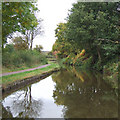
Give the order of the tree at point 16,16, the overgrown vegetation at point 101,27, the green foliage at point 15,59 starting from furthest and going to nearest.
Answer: the overgrown vegetation at point 101,27
the green foliage at point 15,59
the tree at point 16,16

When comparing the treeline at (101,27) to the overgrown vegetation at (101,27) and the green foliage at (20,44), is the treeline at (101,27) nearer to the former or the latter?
the overgrown vegetation at (101,27)

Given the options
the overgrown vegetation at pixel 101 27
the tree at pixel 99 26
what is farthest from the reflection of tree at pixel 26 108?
the tree at pixel 99 26

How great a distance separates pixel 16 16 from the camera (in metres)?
8.54

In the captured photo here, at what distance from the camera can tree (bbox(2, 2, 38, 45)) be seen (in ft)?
25.0

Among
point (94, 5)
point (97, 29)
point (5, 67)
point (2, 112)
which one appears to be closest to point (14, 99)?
point (2, 112)

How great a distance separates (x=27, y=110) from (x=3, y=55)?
1089 centimetres

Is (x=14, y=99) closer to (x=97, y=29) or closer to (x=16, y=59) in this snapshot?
(x=16, y=59)

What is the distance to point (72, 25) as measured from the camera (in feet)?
62.1

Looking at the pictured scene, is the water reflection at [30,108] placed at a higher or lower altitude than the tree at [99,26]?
lower

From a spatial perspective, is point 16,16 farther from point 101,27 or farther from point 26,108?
point 101,27

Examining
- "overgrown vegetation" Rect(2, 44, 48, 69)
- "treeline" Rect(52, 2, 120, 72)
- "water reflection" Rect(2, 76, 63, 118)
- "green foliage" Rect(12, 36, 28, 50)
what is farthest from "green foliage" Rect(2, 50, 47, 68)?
"green foliage" Rect(12, 36, 28, 50)

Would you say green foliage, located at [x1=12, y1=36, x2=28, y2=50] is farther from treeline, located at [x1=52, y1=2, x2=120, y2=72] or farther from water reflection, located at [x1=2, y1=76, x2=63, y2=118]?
water reflection, located at [x1=2, y1=76, x2=63, y2=118]

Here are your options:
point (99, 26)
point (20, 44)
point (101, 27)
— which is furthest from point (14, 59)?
point (20, 44)

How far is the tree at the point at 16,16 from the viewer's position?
761 centimetres
